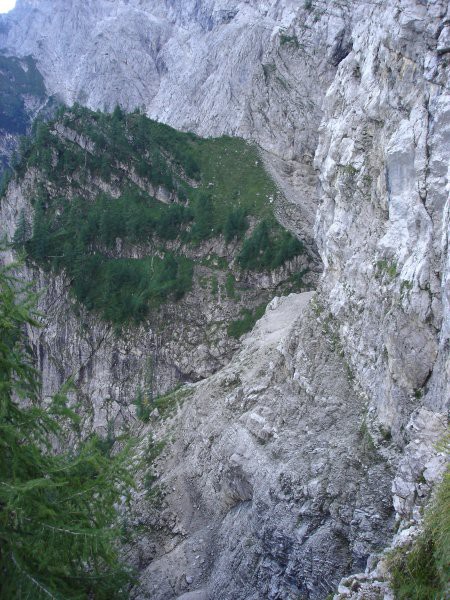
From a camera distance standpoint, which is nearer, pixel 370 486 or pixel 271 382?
pixel 370 486

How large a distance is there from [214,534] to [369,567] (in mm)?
15423

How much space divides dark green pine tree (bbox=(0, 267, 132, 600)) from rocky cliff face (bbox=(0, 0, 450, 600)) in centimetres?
523

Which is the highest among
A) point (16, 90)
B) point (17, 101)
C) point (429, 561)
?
point (16, 90)

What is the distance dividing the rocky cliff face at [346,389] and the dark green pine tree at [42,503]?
206 inches

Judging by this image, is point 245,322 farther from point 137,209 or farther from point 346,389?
point 346,389

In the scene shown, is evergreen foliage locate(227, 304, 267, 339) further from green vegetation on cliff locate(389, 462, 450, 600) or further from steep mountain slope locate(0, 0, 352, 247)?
green vegetation on cliff locate(389, 462, 450, 600)

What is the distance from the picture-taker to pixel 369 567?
11.6m

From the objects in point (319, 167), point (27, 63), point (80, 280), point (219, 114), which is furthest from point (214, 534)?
point (27, 63)

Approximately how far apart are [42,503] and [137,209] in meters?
61.7

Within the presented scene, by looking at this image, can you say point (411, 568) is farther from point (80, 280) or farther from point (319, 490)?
point (80, 280)

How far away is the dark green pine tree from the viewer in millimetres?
9602

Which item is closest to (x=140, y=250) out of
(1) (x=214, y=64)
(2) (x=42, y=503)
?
(2) (x=42, y=503)

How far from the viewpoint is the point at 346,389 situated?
73.0ft

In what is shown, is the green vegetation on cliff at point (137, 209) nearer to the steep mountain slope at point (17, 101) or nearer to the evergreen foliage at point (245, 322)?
the evergreen foliage at point (245, 322)
